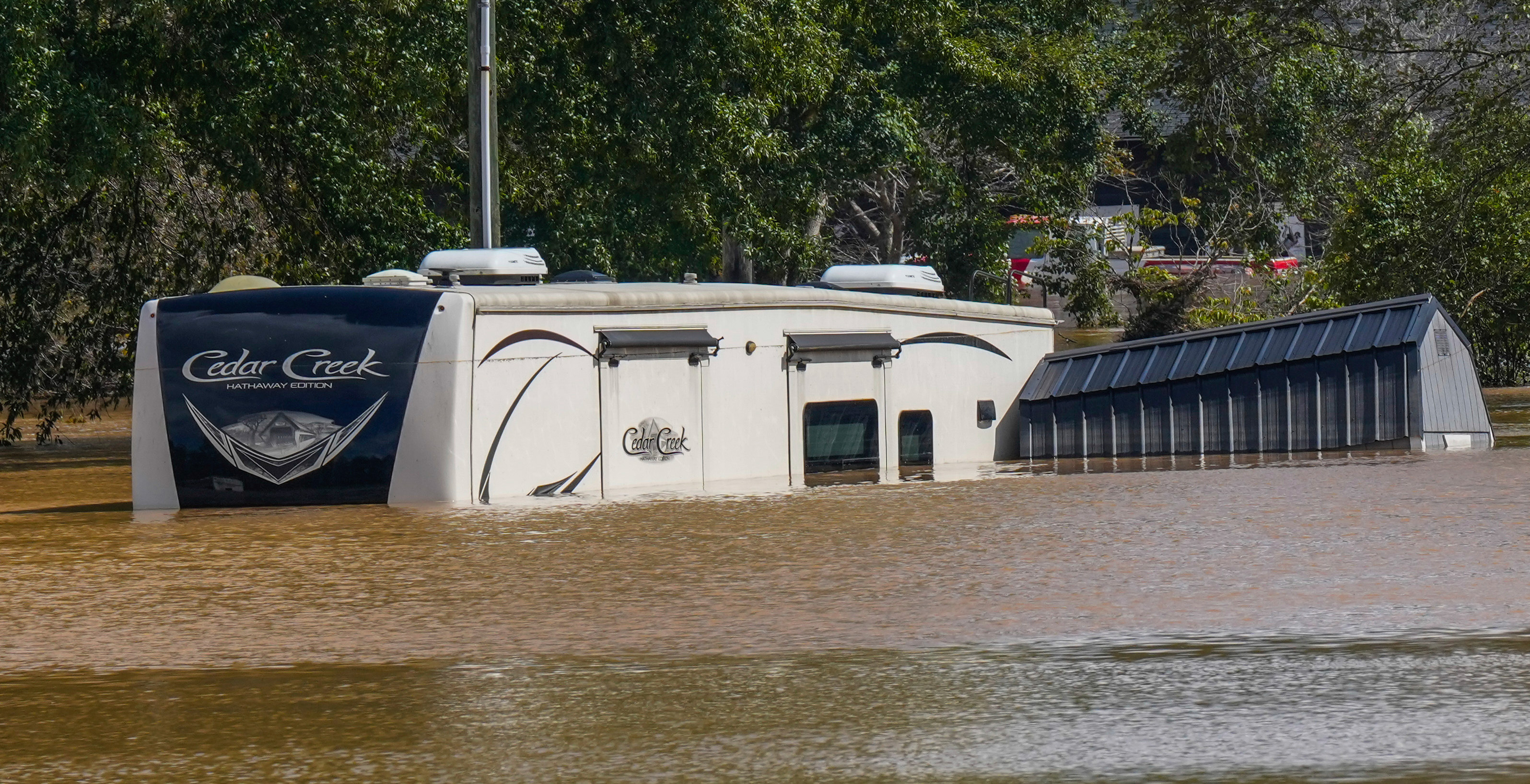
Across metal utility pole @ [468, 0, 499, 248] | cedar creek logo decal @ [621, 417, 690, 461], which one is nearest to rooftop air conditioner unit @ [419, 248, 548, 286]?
cedar creek logo decal @ [621, 417, 690, 461]

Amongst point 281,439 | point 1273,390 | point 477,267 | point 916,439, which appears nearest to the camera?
point 281,439

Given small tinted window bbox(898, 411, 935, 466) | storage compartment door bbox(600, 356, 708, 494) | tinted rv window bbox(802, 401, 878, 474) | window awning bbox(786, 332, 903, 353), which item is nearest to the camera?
storage compartment door bbox(600, 356, 708, 494)

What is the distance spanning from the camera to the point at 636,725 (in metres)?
7.38

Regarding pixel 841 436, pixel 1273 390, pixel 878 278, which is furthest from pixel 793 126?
pixel 841 436

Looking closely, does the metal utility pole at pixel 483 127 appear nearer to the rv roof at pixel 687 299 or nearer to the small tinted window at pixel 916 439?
the rv roof at pixel 687 299

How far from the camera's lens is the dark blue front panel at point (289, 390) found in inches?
611

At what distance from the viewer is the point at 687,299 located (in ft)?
58.9

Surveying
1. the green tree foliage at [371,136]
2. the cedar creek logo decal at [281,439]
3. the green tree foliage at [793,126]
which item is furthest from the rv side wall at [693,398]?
the green tree foliage at [793,126]

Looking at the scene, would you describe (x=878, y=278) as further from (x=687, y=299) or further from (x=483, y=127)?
(x=483, y=127)

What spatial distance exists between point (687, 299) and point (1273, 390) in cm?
779

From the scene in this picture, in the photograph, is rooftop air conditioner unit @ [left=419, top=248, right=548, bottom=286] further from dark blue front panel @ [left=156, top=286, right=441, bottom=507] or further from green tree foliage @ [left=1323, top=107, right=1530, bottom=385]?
green tree foliage @ [left=1323, top=107, right=1530, bottom=385]

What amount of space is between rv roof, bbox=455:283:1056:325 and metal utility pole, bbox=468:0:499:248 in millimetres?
3186

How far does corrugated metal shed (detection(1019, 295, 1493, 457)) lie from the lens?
69.1ft

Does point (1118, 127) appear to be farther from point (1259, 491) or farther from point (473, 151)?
point (1259, 491)
